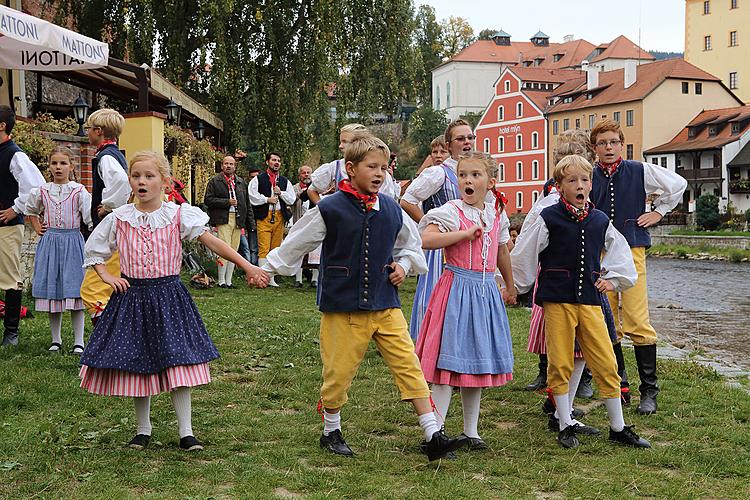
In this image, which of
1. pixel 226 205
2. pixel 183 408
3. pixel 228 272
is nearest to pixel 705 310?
pixel 228 272

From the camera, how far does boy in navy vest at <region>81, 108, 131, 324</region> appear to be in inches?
265

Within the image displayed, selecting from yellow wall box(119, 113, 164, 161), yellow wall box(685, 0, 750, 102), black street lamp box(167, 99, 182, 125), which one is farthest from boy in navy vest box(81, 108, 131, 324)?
yellow wall box(685, 0, 750, 102)

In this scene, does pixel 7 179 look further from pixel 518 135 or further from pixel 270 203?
pixel 518 135

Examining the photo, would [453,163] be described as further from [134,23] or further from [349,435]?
[134,23]

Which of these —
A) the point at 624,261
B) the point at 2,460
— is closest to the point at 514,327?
the point at 624,261

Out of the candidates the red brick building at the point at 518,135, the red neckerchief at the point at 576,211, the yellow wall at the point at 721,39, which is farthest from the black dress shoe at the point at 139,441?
the yellow wall at the point at 721,39

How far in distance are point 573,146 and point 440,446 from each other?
2581 mm

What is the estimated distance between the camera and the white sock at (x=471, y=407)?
16.5 feet

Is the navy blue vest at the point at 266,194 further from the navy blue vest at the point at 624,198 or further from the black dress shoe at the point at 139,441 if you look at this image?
the black dress shoe at the point at 139,441

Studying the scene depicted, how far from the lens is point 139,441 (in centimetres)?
486

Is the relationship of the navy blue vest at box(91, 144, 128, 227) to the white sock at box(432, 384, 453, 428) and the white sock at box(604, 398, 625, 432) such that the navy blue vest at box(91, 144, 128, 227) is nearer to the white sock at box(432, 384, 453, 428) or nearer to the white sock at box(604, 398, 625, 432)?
the white sock at box(432, 384, 453, 428)

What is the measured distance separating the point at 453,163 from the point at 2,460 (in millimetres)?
3744

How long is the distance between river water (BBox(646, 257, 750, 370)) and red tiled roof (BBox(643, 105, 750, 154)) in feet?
110

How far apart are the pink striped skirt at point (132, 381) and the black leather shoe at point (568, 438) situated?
210 cm
